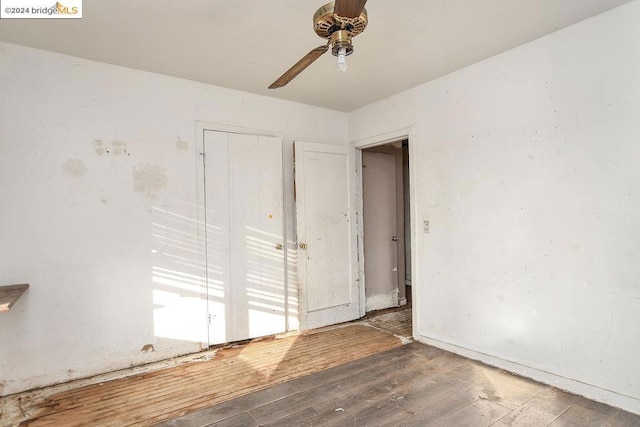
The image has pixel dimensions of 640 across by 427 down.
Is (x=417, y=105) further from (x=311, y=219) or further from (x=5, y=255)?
(x=5, y=255)

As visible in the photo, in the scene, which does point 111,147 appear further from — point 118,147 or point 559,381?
point 559,381

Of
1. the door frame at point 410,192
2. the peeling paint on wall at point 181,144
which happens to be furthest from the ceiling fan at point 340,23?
the door frame at point 410,192

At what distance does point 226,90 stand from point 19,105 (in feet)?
5.34

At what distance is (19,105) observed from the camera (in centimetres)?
251

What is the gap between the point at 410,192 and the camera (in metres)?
3.47

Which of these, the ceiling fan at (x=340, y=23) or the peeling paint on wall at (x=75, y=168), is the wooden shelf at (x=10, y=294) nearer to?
the peeling paint on wall at (x=75, y=168)

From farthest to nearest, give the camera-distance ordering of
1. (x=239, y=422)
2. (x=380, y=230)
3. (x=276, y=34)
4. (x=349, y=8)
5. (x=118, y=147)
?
(x=380, y=230) < (x=118, y=147) < (x=276, y=34) < (x=239, y=422) < (x=349, y=8)

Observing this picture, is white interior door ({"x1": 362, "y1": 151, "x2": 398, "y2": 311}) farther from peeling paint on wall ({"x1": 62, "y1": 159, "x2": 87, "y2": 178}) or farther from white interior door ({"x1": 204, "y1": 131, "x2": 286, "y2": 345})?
peeling paint on wall ({"x1": 62, "y1": 159, "x2": 87, "y2": 178})

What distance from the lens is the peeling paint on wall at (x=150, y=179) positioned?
9.60 ft

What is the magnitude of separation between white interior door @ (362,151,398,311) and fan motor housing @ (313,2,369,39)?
2817mm

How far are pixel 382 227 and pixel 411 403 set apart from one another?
8.45ft

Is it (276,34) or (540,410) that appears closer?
(540,410)

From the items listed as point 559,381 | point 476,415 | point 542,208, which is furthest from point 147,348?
point 542,208

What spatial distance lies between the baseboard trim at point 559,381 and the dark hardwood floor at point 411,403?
52 mm
